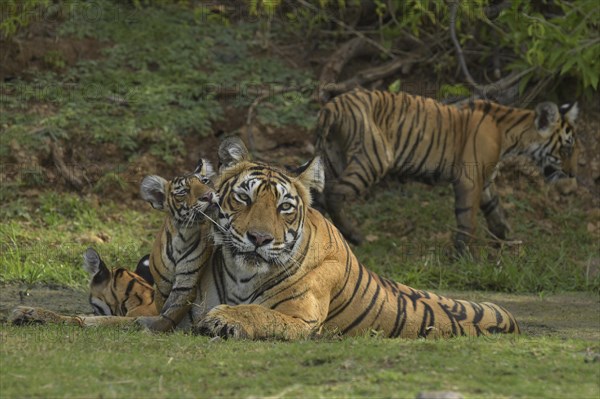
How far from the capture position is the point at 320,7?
12969 mm

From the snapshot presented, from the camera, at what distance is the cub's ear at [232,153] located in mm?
6406

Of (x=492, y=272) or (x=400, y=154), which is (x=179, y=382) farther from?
(x=400, y=154)

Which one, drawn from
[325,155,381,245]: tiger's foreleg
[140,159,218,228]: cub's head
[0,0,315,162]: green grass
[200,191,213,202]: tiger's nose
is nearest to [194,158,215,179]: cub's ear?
[140,159,218,228]: cub's head

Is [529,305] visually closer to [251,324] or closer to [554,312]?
[554,312]

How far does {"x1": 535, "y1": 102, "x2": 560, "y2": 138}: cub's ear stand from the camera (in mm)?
10312

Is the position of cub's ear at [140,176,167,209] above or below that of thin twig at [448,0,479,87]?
below

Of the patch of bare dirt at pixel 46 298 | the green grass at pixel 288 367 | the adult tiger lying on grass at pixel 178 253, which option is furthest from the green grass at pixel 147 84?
the green grass at pixel 288 367

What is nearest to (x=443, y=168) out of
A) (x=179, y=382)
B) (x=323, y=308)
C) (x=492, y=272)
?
(x=492, y=272)

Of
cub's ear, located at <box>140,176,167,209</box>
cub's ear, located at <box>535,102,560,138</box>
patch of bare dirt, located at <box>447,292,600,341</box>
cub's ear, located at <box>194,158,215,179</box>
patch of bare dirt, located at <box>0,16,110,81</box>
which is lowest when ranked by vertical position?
patch of bare dirt, located at <box>447,292,600,341</box>

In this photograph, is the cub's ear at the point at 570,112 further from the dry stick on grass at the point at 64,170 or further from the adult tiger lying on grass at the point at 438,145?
the dry stick on grass at the point at 64,170

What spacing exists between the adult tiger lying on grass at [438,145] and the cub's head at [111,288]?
10.9 ft

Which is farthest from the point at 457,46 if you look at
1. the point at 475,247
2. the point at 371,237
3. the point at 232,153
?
the point at 232,153

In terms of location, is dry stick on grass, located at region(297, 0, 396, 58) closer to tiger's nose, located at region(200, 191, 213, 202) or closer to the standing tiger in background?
the standing tiger in background

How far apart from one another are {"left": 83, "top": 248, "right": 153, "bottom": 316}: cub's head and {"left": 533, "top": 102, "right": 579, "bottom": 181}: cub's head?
459 cm
